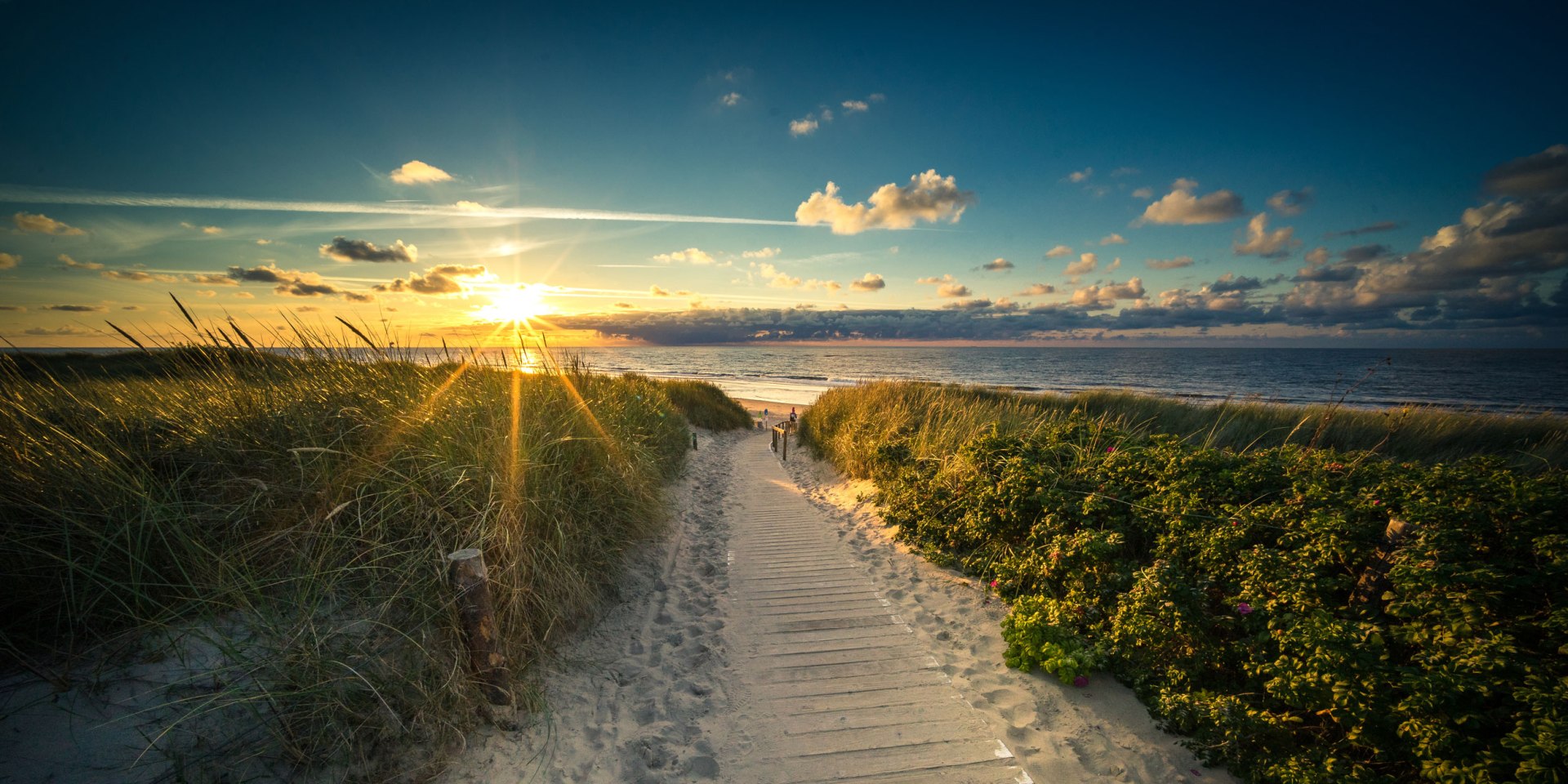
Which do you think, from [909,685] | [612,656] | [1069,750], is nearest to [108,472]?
[612,656]

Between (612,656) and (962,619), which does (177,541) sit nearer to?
(612,656)

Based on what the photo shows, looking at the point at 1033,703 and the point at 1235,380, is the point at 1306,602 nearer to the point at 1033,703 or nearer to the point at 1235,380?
the point at 1033,703

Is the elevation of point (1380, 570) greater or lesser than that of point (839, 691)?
greater

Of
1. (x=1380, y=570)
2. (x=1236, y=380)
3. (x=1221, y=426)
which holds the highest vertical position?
(x=1380, y=570)

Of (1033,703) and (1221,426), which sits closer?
(1033,703)

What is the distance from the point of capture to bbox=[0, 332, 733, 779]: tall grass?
2678 mm

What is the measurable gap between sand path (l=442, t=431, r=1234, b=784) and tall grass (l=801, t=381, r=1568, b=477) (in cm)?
384

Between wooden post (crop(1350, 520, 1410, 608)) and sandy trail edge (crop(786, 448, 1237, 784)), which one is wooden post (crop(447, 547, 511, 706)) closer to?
sandy trail edge (crop(786, 448, 1237, 784))

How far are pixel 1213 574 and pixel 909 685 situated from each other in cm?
251

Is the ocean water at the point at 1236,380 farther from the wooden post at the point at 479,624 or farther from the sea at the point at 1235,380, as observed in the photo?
the wooden post at the point at 479,624

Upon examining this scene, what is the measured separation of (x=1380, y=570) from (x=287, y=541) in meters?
7.30

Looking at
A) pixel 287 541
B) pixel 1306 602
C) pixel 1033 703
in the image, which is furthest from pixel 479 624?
pixel 1306 602

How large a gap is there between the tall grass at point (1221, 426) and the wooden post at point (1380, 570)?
15.8 feet

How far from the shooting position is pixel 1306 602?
125 inches
